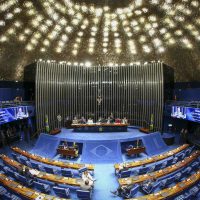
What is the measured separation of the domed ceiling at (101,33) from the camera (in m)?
13.0

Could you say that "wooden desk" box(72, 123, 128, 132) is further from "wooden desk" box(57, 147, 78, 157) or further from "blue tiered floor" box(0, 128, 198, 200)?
"wooden desk" box(57, 147, 78, 157)

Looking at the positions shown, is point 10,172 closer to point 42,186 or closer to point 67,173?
point 42,186

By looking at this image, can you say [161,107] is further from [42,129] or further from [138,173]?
[42,129]

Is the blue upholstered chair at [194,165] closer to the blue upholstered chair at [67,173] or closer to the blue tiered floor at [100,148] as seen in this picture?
the blue tiered floor at [100,148]

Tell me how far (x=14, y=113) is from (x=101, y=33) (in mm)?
9498

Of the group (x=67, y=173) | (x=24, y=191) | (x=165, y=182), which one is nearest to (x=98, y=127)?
(x=67, y=173)

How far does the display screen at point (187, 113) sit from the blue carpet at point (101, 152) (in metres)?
5.65

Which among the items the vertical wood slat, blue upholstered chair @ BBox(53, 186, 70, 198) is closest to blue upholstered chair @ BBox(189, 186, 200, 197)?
blue upholstered chair @ BBox(53, 186, 70, 198)

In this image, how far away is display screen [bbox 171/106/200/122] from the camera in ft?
46.2

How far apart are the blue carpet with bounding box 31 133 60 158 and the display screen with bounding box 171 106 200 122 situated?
9.82 m

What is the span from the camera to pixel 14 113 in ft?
49.5

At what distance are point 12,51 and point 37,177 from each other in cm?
1085

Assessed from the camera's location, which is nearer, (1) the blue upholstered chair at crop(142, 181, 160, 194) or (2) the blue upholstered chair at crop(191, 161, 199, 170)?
(1) the blue upholstered chair at crop(142, 181, 160, 194)

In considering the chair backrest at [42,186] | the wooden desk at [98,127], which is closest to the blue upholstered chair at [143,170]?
the chair backrest at [42,186]
